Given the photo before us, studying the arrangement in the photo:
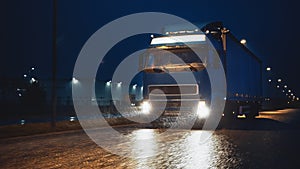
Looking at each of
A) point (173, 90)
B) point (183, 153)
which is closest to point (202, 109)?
point (173, 90)

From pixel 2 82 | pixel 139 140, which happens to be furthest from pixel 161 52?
pixel 2 82

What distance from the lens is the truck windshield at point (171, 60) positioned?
47.1 ft

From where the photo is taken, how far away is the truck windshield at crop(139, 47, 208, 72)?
14370 mm

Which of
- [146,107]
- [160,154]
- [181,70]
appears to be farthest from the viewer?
[146,107]

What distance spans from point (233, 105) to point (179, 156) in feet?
34.9

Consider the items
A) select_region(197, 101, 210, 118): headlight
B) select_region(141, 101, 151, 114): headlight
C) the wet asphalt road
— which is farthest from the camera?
select_region(141, 101, 151, 114): headlight

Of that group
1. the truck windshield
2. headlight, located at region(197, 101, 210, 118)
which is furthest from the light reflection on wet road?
the truck windshield

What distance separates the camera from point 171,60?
1481cm

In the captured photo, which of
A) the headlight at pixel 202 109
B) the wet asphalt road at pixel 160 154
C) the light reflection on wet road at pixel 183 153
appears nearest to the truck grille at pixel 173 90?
the headlight at pixel 202 109

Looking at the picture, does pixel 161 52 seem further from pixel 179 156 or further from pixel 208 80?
pixel 179 156

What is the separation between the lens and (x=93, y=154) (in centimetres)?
880

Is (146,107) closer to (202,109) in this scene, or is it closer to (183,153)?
(202,109)

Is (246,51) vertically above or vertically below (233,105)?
above

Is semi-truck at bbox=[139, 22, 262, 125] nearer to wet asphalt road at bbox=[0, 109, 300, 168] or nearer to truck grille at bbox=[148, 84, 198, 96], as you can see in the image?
truck grille at bbox=[148, 84, 198, 96]
